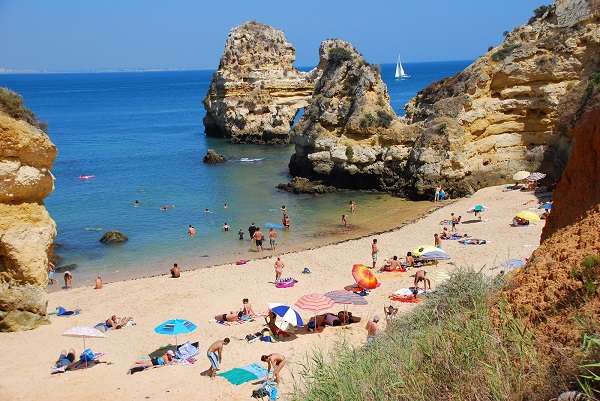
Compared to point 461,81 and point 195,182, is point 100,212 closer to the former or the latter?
point 195,182

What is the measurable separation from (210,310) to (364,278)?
15.5 ft

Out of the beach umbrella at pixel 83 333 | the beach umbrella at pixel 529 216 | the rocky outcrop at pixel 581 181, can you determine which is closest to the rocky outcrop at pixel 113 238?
the beach umbrella at pixel 83 333

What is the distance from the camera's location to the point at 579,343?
538cm

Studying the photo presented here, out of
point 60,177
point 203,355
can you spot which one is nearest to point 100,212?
point 60,177

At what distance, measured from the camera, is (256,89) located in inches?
2266

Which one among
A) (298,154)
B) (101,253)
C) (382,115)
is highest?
(382,115)

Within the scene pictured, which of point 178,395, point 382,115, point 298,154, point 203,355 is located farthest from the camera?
point 298,154

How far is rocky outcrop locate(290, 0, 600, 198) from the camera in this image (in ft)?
96.0

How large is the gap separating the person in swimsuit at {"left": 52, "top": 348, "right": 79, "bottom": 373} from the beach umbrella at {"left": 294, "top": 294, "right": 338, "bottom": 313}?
5487 millimetres

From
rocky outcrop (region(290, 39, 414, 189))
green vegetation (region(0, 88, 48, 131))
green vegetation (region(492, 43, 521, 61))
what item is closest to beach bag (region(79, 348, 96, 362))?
green vegetation (region(0, 88, 48, 131))

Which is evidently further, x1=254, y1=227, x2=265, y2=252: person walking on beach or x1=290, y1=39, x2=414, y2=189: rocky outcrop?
x1=290, y1=39, x2=414, y2=189: rocky outcrop

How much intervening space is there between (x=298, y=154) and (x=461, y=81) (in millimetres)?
11284

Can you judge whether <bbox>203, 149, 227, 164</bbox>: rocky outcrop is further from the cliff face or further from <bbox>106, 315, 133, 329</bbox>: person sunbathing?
<bbox>106, 315, 133, 329</bbox>: person sunbathing

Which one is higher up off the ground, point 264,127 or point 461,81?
point 461,81
